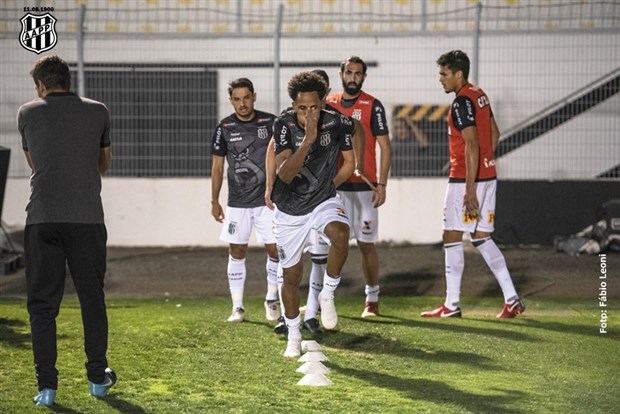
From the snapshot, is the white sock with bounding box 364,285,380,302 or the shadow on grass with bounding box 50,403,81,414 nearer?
the shadow on grass with bounding box 50,403,81,414

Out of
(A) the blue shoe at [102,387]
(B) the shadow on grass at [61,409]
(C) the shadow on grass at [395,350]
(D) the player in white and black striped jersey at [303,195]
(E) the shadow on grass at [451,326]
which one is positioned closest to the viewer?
(B) the shadow on grass at [61,409]

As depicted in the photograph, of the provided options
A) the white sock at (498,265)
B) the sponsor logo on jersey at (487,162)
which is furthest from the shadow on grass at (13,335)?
the sponsor logo on jersey at (487,162)

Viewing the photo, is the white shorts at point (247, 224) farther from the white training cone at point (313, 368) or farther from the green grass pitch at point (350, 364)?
the white training cone at point (313, 368)

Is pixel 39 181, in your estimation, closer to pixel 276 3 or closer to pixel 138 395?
pixel 138 395

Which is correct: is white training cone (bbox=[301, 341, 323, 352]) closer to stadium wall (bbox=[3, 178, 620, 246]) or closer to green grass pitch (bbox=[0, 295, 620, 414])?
green grass pitch (bbox=[0, 295, 620, 414])

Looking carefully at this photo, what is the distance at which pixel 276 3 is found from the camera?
16.2m

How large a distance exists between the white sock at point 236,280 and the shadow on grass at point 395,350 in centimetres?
116

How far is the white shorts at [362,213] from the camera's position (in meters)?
9.89

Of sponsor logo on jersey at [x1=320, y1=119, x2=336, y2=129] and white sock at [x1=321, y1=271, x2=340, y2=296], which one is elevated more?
sponsor logo on jersey at [x1=320, y1=119, x2=336, y2=129]

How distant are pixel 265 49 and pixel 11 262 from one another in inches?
180

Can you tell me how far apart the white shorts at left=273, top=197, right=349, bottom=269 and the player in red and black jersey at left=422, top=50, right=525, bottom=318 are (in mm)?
1858

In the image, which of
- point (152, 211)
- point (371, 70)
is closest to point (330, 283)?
point (371, 70)

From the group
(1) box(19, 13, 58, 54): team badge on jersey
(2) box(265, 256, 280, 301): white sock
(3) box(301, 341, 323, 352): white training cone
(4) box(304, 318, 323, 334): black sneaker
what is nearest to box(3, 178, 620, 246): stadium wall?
(1) box(19, 13, 58, 54): team badge on jersey

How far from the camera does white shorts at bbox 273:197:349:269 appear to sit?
8.00 metres
